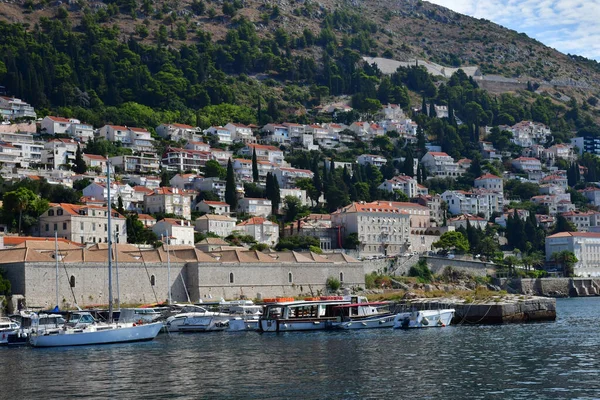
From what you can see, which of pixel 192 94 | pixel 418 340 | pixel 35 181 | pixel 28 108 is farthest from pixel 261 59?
pixel 418 340

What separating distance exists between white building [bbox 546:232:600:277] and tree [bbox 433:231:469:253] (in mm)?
14425

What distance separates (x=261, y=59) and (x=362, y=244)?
8562 centimetres

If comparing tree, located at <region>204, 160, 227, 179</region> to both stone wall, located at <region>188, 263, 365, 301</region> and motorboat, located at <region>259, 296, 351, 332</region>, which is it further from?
motorboat, located at <region>259, 296, 351, 332</region>

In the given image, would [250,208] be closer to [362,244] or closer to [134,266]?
[362,244]

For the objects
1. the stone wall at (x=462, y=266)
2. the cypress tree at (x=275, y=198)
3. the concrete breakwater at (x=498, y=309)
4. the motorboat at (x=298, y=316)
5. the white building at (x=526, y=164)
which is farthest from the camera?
the white building at (x=526, y=164)

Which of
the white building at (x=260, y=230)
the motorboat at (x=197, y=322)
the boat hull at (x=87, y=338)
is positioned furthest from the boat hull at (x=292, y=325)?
the white building at (x=260, y=230)

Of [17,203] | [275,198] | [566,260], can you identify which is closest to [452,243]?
[566,260]

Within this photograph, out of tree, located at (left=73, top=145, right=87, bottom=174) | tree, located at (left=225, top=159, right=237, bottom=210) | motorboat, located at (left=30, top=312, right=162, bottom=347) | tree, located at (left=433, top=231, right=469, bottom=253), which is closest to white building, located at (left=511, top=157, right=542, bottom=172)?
tree, located at (left=433, top=231, right=469, bottom=253)

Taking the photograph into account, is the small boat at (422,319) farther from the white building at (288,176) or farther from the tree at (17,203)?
the white building at (288,176)

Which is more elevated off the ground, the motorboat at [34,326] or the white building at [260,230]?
the white building at [260,230]

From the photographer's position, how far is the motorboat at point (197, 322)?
55094mm

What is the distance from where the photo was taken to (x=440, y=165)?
472ft

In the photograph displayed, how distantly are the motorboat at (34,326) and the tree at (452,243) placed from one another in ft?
192

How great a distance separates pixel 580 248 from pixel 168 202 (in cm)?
4670
